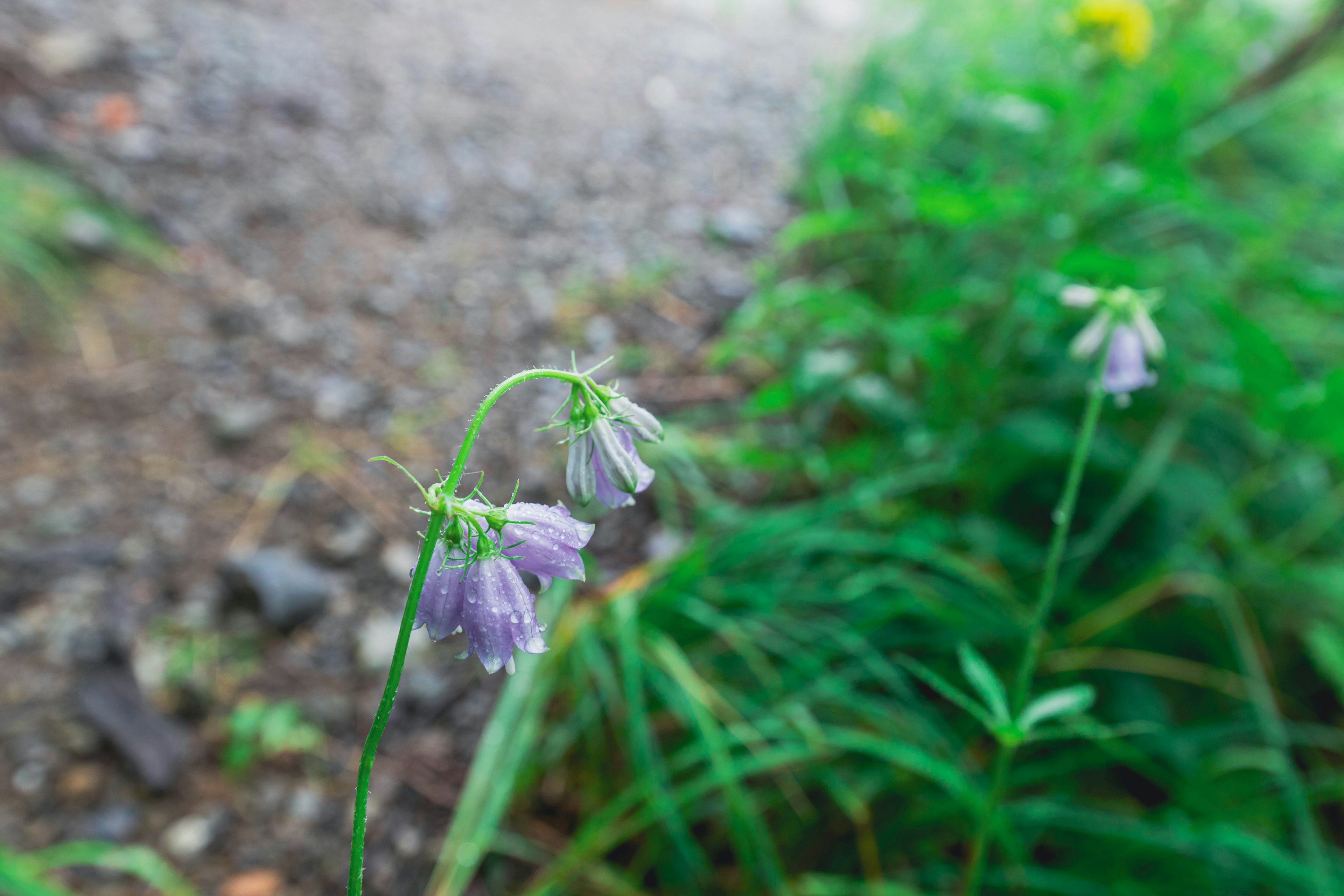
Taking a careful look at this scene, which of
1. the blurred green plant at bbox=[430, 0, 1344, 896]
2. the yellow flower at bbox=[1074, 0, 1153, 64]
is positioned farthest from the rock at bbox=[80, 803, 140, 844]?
the yellow flower at bbox=[1074, 0, 1153, 64]

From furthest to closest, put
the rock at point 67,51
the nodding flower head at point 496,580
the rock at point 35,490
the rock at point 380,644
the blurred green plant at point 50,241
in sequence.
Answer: the rock at point 67,51
the blurred green plant at point 50,241
the rock at point 35,490
the rock at point 380,644
the nodding flower head at point 496,580

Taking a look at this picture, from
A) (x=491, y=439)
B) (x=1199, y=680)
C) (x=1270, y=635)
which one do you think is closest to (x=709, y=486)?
(x=491, y=439)

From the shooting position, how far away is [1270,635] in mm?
2012

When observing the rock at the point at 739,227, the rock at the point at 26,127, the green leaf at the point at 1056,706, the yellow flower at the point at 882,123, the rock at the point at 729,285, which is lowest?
the rock at the point at 26,127

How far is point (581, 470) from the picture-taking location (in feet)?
2.60

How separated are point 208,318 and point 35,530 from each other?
0.92 metres

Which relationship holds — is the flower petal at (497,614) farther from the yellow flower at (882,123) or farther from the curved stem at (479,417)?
the yellow flower at (882,123)

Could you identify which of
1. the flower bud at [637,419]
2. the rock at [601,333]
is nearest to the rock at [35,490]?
the rock at [601,333]

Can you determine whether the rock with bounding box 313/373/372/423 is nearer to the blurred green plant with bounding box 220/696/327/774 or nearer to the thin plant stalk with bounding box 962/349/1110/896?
the blurred green plant with bounding box 220/696/327/774

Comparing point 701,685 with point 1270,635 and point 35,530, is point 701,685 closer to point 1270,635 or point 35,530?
point 1270,635

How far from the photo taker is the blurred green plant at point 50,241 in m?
2.47

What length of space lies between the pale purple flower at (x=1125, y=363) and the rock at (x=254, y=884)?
168cm

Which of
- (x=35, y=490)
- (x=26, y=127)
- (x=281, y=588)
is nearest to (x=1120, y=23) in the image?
(x=281, y=588)

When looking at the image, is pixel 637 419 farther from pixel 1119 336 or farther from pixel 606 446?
pixel 1119 336
